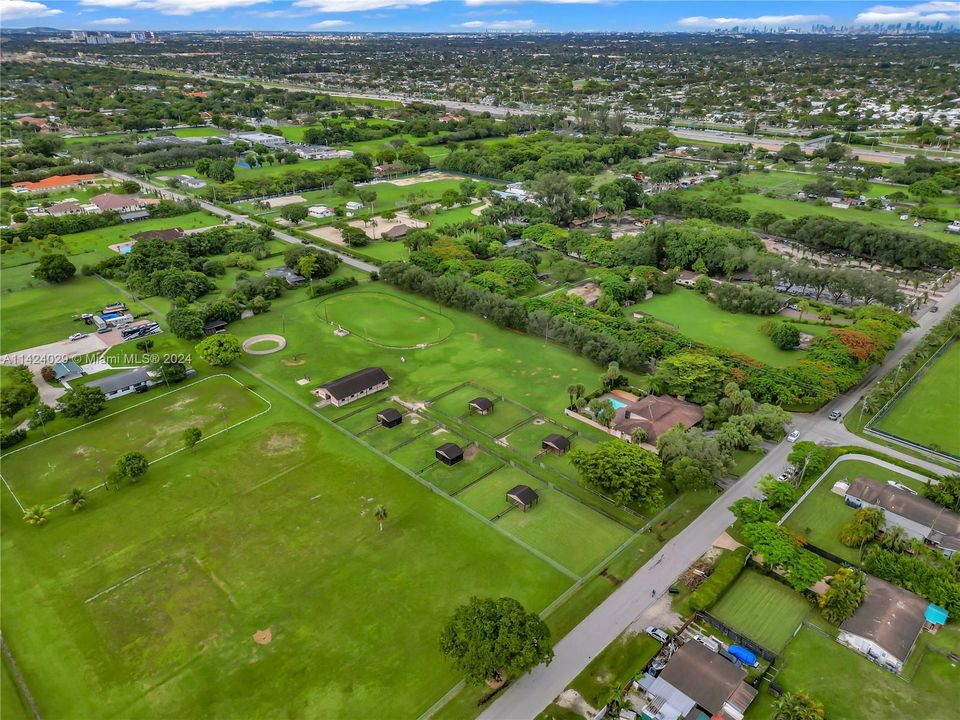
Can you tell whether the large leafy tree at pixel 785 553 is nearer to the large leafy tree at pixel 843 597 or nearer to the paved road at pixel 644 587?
the large leafy tree at pixel 843 597

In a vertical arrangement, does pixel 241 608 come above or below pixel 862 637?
below

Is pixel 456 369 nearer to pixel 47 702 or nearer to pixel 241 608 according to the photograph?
pixel 241 608

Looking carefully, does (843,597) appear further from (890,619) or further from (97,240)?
(97,240)

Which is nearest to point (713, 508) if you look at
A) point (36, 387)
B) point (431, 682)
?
point (431, 682)

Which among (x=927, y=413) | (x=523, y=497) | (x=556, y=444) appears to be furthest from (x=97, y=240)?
(x=927, y=413)

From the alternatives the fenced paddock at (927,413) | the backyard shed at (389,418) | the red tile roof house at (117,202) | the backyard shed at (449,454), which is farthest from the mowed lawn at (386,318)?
the red tile roof house at (117,202)

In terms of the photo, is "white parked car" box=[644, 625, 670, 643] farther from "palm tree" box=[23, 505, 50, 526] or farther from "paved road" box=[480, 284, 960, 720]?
"palm tree" box=[23, 505, 50, 526]
